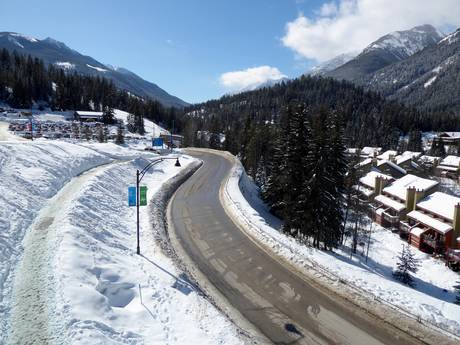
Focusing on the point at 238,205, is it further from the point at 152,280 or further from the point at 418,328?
the point at 418,328

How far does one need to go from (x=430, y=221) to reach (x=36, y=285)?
47241mm

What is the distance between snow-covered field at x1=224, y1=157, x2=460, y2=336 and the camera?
1422 centimetres

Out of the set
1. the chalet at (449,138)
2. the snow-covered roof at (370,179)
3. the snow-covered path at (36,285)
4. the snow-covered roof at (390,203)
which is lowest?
the snow-covered roof at (390,203)

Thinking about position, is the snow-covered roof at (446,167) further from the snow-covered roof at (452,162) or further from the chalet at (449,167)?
the snow-covered roof at (452,162)

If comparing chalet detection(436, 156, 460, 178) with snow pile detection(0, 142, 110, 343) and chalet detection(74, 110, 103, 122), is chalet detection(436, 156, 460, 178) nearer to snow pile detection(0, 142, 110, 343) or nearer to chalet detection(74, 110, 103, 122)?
snow pile detection(0, 142, 110, 343)

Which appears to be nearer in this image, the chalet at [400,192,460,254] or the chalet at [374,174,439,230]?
the chalet at [400,192,460,254]

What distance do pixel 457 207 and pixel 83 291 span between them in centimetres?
4481

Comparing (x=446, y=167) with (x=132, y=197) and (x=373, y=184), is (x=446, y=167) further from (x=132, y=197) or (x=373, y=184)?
(x=132, y=197)

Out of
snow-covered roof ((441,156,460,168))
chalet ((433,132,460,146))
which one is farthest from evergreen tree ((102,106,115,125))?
chalet ((433,132,460,146))

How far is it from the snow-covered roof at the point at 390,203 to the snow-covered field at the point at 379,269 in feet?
27.1

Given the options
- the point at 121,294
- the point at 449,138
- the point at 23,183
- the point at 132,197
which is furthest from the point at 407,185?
the point at 449,138

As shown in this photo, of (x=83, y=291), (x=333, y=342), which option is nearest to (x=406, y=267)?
(x=333, y=342)

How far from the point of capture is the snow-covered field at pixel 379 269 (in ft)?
46.6

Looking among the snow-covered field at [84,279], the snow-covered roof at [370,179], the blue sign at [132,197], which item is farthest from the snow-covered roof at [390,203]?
the blue sign at [132,197]
